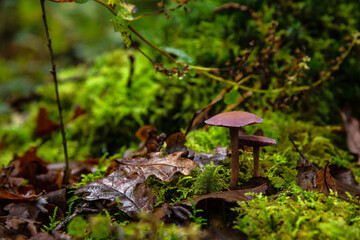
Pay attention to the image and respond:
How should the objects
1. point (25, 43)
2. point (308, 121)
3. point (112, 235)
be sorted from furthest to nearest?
point (25, 43) < point (308, 121) < point (112, 235)

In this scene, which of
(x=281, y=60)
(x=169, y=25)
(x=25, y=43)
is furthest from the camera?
(x=25, y=43)

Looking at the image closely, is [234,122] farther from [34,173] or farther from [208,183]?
[34,173]

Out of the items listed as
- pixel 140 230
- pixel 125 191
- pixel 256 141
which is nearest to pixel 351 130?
pixel 256 141

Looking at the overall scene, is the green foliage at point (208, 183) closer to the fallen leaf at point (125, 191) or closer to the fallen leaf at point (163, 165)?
the fallen leaf at point (163, 165)

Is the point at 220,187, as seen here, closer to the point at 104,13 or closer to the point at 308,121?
the point at 308,121

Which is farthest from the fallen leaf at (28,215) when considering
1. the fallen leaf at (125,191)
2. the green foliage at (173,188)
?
the green foliage at (173,188)

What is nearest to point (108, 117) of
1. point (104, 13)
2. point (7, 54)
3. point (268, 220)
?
point (268, 220)
